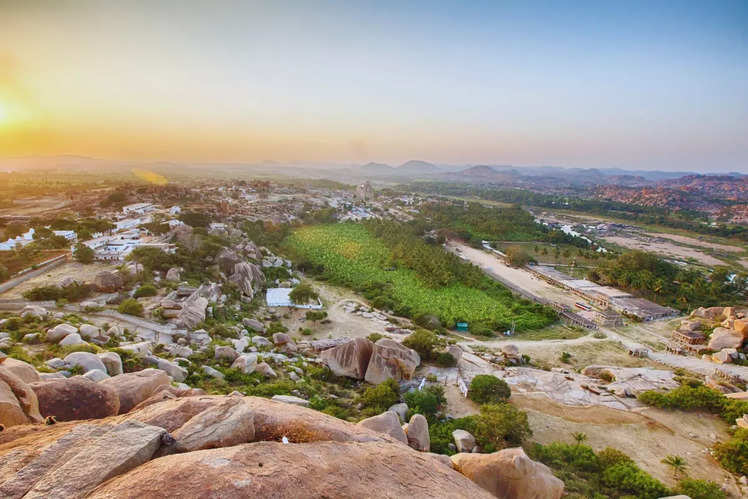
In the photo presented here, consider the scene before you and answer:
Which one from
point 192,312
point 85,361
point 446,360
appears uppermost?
point 85,361

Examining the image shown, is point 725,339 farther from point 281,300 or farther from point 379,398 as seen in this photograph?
point 281,300

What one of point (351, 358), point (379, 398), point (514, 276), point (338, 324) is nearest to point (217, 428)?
point (379, 398)

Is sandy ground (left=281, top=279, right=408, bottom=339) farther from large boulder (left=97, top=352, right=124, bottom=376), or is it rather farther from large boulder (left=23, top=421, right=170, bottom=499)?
large boulder (left=23, top=421, right=170, bottom=499)

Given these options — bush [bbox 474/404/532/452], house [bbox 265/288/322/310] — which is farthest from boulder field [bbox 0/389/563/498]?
house [bbox 265/288/322/310]

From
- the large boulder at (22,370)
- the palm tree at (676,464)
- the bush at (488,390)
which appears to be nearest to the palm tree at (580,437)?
the palm tree at (676,464)

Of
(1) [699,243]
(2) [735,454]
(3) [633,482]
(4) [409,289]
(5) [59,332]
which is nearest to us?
(3) [633,482]

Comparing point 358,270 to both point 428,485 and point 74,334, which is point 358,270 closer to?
point 74,334

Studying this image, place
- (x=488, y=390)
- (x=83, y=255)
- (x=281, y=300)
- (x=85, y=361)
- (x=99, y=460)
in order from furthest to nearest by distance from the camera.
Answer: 1. (x=281, y=300)
2. (x=83, y=255)
3. (x=488, y=390)
4. (x=85, y=361)
5. (x=99, y=460)
